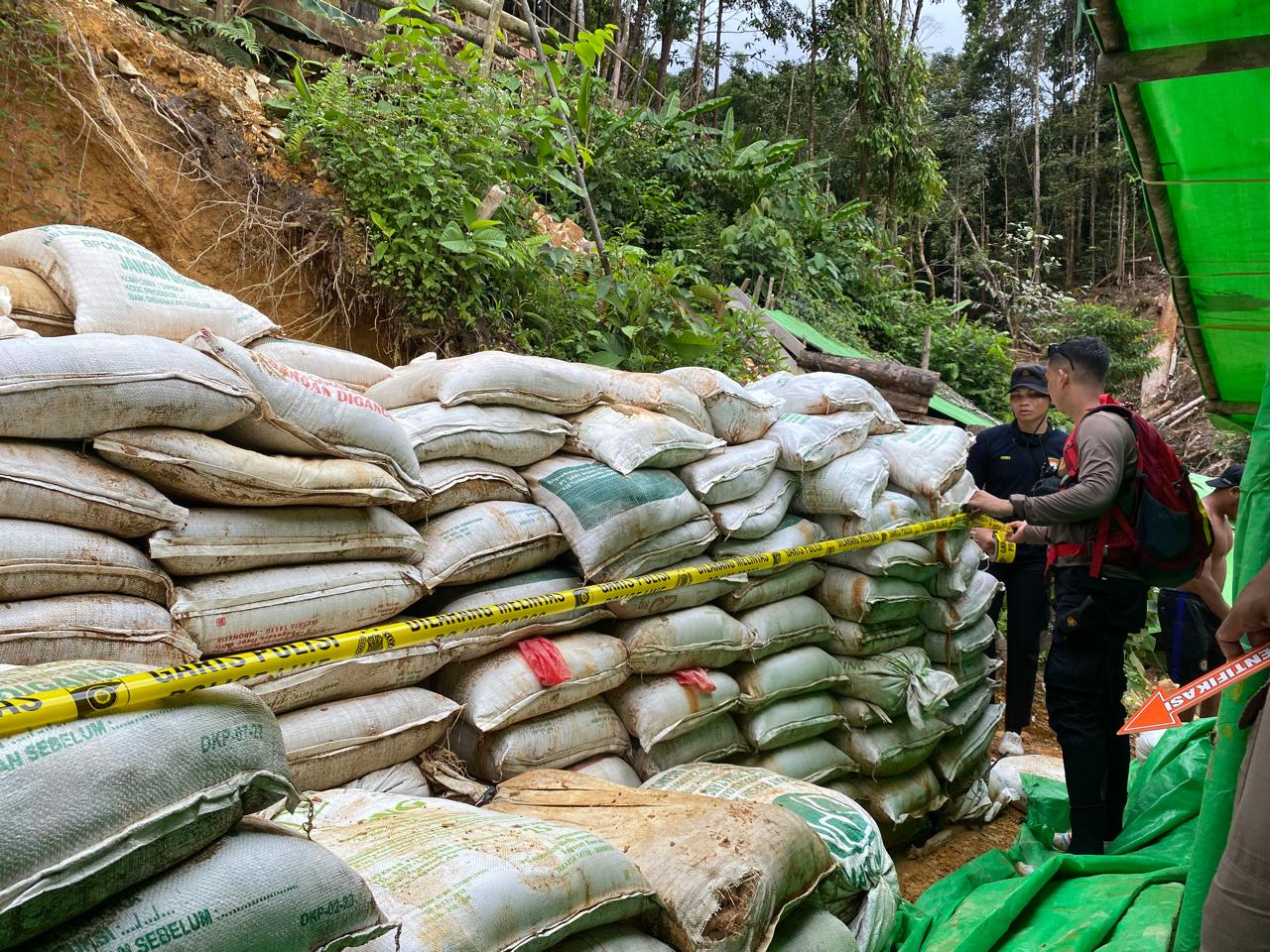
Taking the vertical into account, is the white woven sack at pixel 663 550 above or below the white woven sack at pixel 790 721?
above

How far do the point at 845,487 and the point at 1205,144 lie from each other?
62.9 inches

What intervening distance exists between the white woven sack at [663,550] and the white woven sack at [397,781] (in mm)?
784

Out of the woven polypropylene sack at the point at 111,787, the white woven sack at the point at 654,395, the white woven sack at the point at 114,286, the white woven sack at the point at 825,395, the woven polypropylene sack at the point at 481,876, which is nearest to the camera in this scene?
the woven polypropylene sack at the point at 111,787

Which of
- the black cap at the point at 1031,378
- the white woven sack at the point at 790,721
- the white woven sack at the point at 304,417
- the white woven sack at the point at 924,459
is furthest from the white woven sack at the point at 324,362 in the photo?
the black cap at the point at 1031,378

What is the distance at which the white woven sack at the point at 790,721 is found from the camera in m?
3.10

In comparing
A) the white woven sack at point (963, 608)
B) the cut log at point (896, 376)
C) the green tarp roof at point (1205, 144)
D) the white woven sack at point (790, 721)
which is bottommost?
the white woven sack at point (790, 721)

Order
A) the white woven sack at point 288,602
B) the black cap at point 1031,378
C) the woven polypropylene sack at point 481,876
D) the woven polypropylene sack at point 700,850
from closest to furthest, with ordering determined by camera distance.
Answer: the woven polypropylene sack at point 481,876 < the woven polypropylene sack at point 700,850 < the white woven sack at point 288,602 < the black cap at point 1031,378

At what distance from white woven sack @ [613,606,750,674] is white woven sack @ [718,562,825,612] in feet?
0.32

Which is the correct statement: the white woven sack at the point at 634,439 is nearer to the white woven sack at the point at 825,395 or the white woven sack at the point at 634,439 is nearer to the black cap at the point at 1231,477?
the white woven sack at the point at 825,395

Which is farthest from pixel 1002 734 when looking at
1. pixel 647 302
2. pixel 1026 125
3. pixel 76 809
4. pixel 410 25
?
pixel 1026 125

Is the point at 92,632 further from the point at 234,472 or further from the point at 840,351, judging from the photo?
the point at 840,351

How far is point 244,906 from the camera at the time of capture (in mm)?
1223

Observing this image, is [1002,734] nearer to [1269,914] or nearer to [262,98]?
[1269,914]

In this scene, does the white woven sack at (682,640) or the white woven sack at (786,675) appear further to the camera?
the white woven sack at (786,675)
